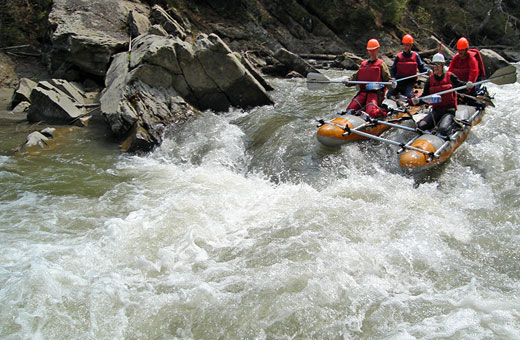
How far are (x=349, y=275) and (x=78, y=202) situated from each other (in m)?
4.12

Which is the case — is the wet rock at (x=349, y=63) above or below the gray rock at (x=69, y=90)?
below

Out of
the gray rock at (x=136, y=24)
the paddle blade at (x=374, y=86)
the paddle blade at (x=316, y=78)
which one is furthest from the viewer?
the gray rock at (x=136, y=24)

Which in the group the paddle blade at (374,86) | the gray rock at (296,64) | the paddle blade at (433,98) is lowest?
the gray rock at (296,64)

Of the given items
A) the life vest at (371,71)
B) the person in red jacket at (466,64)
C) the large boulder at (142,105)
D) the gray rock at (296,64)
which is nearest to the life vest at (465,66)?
the person in red jacket at (466,64)

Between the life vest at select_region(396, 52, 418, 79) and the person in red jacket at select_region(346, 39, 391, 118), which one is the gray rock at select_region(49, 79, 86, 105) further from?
the life vest at select_region(396, 52, 418, 79)

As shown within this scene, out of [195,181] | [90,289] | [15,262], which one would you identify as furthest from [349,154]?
[15,262]

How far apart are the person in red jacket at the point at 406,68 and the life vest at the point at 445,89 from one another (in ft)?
5.29

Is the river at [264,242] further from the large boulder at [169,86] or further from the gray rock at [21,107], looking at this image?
the gray rock at [21,107]

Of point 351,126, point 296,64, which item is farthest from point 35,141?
point 296,64

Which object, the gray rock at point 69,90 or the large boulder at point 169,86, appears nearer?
the large boulder at point 169,86

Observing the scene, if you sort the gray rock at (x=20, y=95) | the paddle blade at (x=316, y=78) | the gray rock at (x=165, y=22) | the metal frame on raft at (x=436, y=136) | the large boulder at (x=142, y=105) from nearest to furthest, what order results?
1. the metal frame on raft at (x=436, y=136)
2. the large boulder at (x=142, y=105)
3. the paddle blade at (x=316, y=78)
4. the gray rock at (x=20, y=95)
5. the gray rock at (x=165, y=22)

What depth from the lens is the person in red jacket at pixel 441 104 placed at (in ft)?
21.7

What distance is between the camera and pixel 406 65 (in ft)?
27.7

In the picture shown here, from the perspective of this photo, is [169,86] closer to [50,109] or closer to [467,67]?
[50,109]
